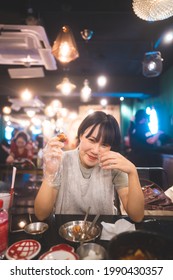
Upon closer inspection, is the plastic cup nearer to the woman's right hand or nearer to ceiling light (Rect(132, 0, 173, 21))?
the woman's right hand

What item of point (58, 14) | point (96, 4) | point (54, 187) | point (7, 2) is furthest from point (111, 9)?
point (54, 187)

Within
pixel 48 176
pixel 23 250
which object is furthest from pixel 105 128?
pixel 23 250

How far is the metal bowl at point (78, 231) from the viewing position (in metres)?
1.07

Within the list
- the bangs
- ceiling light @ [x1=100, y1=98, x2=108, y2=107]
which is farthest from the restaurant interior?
ceiling light @ [x1=100, y1=98, x2=108, y2=107]

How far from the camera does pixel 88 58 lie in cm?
A: 568

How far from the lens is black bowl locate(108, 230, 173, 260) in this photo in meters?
0.81

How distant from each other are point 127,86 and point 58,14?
4299 mm

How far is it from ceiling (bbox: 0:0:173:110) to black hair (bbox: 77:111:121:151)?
97.5 inches

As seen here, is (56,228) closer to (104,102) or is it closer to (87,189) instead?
(87,189)

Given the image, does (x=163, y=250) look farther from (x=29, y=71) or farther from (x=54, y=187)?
(x=29, y=71)

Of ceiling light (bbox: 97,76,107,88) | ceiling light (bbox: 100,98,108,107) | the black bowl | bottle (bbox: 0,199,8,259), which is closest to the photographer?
the black bowl

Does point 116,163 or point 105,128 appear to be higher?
point 105,128

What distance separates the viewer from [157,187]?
88.6 inches

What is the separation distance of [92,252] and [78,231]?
32 centimetres
